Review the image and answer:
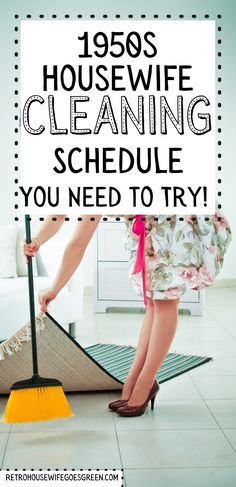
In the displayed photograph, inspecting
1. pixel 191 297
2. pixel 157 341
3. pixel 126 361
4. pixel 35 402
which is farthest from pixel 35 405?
pixel 191 297

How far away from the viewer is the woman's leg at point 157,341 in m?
2.70

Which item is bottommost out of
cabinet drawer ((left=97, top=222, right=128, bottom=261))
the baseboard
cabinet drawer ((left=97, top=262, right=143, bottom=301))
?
the baseboard

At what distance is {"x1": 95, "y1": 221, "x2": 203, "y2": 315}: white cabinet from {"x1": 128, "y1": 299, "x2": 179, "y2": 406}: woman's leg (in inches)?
94.8

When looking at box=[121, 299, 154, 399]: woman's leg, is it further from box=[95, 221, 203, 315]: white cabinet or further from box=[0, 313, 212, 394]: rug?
box=[95, 221, 203, 315]: white cabinet

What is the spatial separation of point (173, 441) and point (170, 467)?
0.26m

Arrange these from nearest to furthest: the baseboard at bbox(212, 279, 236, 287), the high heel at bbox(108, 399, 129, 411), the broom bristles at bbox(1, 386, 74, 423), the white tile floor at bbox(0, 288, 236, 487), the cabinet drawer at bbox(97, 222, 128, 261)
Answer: the white tile floor at bbox(0, 288, 236, 487)
the broom bristles at bbox(1, 386, 74, 423)
the high heel at bbox(108, 399, 129, 411)
the cabinet drawer at bbox(97, 222, 128, 261)
the baseboard at bbox(212, 279, 236, 287)

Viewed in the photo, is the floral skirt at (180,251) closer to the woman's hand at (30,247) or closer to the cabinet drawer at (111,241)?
the woman's hand at (30,247)

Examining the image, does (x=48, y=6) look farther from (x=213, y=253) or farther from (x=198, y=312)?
(x=213, y=253)

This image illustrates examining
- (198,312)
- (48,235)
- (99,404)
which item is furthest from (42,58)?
(198,312)

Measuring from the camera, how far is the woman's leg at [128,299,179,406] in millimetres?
2697

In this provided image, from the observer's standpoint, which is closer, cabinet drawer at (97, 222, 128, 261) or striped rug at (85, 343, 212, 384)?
striped rug at (85, 343, 212, 384)

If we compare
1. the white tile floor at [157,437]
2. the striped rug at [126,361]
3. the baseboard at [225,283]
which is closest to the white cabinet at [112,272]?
the striped rug at [126,361]

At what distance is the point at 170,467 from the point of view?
2180mm

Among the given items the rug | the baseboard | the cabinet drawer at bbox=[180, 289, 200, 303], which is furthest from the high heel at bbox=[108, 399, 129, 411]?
the baseboard
